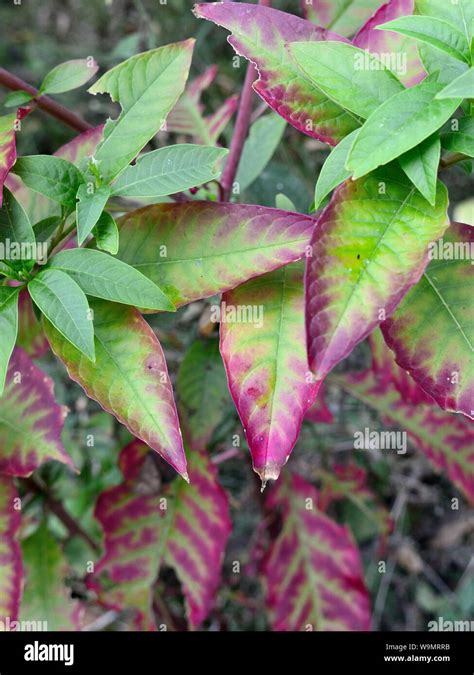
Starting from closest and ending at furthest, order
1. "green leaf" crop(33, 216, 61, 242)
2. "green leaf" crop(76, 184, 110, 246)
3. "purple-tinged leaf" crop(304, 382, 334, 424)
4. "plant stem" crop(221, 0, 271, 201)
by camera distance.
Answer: "green leaf" crop(76, 184, 110, 246), "green leaf" crop(33, 216, 61, 242), "plant stem" crop(221, 0, 271, 201), "purple-tinged leaf" crop(304, 382, 334, 424)

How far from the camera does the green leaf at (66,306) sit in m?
0.66

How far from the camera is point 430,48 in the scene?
27.1 inches

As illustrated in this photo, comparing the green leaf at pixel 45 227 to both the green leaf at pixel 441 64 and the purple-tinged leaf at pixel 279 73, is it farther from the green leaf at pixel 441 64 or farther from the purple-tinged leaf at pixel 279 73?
the green leaf at pixel 441 64

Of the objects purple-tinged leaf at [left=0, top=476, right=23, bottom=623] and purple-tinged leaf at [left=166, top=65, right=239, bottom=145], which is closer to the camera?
purple-tinged leaf at [left=0, top=476, right=23, bottom=623]

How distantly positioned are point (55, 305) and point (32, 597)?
67 cm

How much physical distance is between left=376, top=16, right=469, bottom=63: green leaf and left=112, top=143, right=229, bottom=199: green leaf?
0.20 m

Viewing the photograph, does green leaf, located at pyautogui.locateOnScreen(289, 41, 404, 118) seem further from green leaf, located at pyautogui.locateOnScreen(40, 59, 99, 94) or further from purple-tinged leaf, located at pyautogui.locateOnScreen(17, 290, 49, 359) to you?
purple-tinged leaf, located at pyautogui.locateOnScreen(17, 290, 49, 359)

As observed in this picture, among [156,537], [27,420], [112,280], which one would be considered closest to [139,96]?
[112,280]

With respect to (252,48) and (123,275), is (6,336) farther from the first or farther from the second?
(252,48)

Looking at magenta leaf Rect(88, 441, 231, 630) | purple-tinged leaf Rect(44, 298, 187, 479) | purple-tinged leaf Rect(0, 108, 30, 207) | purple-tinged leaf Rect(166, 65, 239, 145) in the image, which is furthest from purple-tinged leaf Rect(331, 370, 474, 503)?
purple-tinged leaf Rect(0, 108, 30, 207)

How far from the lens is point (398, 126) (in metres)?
0.62

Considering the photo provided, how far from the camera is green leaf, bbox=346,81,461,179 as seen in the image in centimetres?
60

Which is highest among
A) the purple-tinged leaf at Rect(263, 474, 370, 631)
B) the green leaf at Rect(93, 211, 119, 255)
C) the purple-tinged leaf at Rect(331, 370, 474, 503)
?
the green leaf at Rect(93, 211, 119, 255)

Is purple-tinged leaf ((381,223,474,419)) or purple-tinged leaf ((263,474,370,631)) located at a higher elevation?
purple-tinged leaf ((381,223,474,419))
